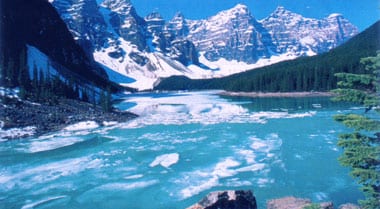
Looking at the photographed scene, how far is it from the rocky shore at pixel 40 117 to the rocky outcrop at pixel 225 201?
101 ft

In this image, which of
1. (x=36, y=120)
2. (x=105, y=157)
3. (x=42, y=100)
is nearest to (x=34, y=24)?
(x=42, y=100)

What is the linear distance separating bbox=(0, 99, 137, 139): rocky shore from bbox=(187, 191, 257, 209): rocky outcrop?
3092 cm

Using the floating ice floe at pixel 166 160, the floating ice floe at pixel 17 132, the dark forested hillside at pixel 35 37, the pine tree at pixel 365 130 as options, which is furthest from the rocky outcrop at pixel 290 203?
the dark forested hillside at pixel 35 37

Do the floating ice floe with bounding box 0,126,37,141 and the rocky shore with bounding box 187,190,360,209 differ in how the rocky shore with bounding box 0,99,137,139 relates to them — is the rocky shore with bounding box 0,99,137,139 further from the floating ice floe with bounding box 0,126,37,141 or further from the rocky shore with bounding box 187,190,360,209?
the rocky shore with bounding box 187,190,360,209

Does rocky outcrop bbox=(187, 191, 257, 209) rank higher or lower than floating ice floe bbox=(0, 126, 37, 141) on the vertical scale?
lower

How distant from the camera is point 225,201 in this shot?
49.2 feet

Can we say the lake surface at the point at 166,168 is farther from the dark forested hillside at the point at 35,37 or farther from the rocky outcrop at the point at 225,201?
the dark forested hillside at the point at 35,37

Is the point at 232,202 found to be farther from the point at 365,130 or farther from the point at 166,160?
the point at 166,160

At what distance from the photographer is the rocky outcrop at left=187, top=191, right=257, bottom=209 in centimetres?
1480

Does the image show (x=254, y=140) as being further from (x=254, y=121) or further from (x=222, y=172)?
(x=254, y=121)

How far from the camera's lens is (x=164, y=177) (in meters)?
23.2

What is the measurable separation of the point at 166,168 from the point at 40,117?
93.8 ft

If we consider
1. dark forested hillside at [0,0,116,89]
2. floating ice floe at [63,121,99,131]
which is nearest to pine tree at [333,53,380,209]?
floating ice floe at [63,121,99,131]

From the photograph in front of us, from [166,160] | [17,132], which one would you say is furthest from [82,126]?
[166,160]
